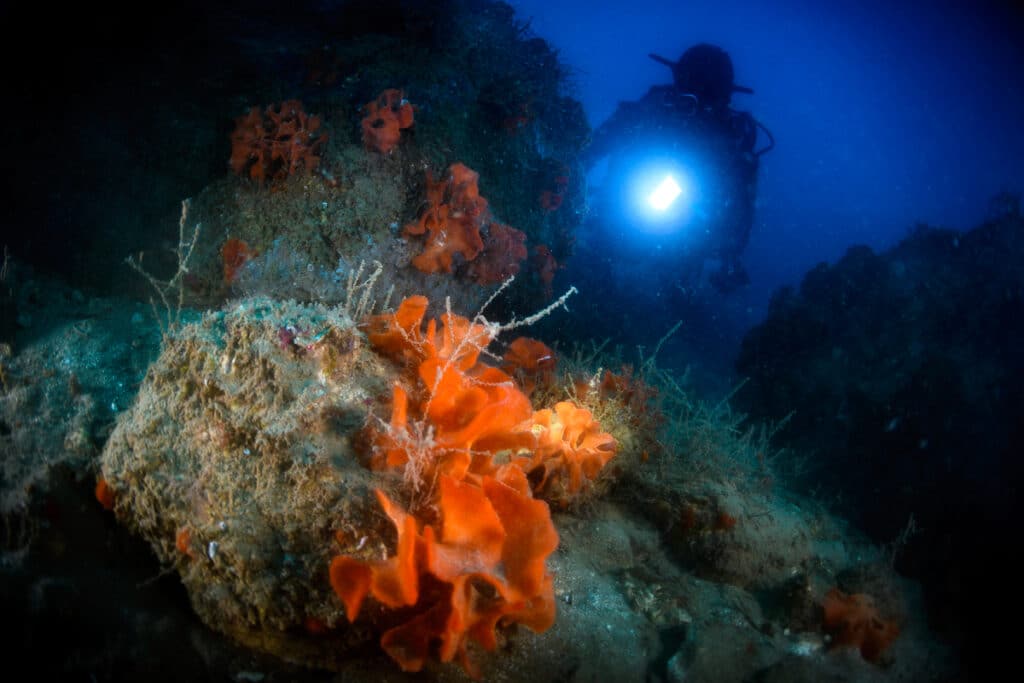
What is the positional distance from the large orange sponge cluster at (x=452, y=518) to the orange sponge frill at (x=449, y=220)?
245cm

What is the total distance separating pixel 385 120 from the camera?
199 inches

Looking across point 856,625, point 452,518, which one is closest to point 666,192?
point 856,625

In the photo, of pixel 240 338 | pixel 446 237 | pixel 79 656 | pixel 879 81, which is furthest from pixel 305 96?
pixel 879 81

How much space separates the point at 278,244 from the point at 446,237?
173 cm

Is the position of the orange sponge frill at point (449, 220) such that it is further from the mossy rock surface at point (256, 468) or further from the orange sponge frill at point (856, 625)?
the orange sponge frill at point (856, 625)

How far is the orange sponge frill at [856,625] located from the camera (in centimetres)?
356

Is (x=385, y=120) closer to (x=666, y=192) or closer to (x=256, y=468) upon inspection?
(x=256, y=468)

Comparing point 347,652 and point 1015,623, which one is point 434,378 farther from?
point 1015,623

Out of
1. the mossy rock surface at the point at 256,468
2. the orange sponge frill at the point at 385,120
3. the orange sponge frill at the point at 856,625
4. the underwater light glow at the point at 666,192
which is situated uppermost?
the orange sponge frill at the point at 385,120

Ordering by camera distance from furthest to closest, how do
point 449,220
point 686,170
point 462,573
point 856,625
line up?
point 686,170
point 449,220
point 856,625
point 462,573

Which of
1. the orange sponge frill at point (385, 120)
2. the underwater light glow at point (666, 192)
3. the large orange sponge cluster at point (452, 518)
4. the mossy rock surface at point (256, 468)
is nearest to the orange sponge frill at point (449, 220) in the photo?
the orange sponge frill at point (385, 120)

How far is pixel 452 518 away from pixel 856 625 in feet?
11.8

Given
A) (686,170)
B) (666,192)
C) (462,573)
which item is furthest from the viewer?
(666,192)

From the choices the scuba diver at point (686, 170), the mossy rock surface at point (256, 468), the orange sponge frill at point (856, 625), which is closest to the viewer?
the mossy rock surface at point (256, 468)
